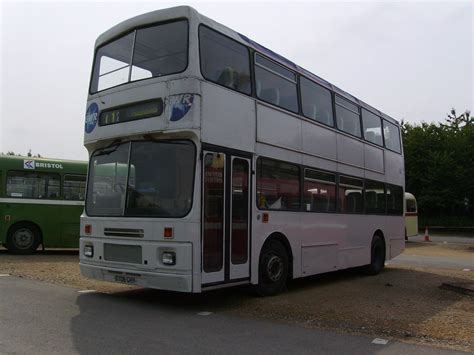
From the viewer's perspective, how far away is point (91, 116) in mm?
9023

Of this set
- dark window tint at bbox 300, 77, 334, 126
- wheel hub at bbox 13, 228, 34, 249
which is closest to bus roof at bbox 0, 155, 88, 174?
wheel hub at bbox 13, 228, 34, 249

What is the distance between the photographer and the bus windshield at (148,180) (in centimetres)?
769

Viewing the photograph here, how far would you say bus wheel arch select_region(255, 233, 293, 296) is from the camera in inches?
356

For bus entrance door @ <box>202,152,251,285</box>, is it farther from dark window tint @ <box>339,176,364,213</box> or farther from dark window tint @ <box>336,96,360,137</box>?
dark window tint @ <box>336,96,360,137</box>

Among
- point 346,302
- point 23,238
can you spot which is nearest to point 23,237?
point 23,238

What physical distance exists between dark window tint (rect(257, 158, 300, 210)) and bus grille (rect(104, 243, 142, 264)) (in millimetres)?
2299

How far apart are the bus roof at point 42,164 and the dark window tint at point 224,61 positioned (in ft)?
30.5

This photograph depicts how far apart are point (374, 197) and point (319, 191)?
A: 3478 millimetres

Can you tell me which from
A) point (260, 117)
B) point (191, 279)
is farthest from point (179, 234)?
point (260, 117)

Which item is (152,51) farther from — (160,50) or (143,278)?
(143,278)

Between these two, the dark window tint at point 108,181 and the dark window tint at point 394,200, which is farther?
the dark window tint at point 394,200

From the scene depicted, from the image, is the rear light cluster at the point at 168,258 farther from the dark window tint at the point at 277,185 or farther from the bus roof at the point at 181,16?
the bus roof at the point at 181,16

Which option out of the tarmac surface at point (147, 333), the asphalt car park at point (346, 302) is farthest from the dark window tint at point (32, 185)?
the tarmac surface at point (147, 333)

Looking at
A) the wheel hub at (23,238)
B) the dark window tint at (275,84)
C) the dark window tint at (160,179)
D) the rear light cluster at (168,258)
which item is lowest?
the rear light cluster at (168,258)
